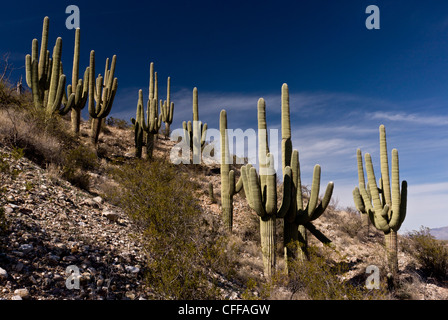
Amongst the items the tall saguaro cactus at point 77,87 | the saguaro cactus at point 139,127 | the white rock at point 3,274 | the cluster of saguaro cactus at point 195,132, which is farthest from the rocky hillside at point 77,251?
the cluster of saguaro cactus at point 195,132

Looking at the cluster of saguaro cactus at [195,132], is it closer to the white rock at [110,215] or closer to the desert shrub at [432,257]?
the white rock at [110,215]

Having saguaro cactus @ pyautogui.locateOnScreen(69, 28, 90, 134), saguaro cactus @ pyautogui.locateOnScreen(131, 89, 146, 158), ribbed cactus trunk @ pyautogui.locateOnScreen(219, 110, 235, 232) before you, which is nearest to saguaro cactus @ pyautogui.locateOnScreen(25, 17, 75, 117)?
saguaro cactus @ pyautogui.locateOnScreen(69, 28, 90, 134)

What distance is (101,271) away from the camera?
545 centimetres

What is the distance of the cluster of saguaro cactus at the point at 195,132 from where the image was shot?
57.5 feet

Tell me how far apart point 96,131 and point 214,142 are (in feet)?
39.8

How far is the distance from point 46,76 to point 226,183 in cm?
1058

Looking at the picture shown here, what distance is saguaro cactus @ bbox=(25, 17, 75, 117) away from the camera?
1335cm

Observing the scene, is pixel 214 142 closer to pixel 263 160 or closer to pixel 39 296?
pixel 263 160

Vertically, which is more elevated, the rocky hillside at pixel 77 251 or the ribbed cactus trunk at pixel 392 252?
the rocky hillside at pixel 77 251

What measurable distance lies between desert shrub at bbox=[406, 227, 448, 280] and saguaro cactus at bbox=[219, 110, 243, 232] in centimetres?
818

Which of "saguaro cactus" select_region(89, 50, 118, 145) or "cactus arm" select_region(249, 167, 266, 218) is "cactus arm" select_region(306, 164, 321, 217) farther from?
"saguaro cactus" select_region(89, 50, 118, 145)

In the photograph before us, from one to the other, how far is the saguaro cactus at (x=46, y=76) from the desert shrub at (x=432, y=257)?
17.3m

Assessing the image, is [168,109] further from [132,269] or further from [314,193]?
[132,269]

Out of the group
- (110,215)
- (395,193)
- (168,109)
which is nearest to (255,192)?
(110,215)
